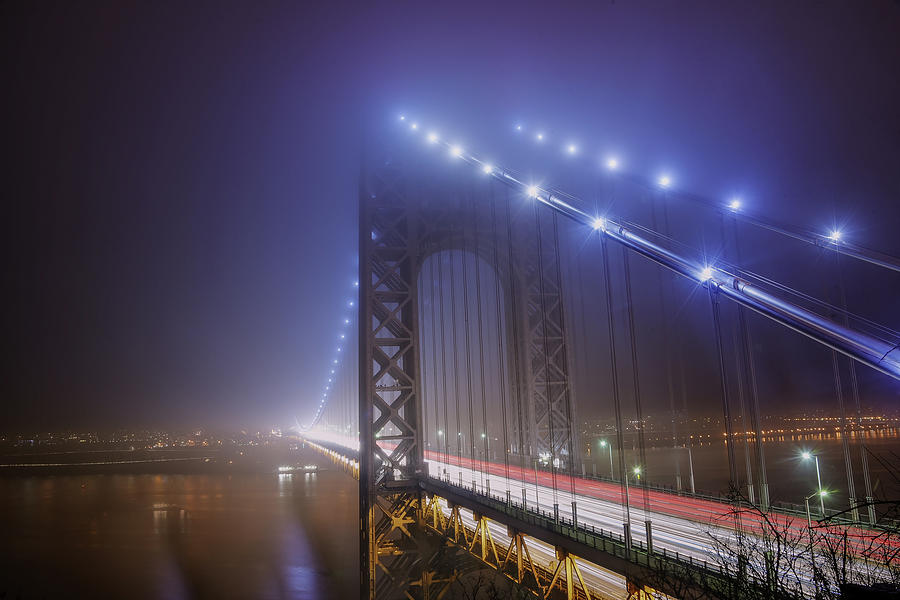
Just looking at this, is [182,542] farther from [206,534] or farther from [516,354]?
[516,354]

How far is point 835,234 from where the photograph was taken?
368 inches

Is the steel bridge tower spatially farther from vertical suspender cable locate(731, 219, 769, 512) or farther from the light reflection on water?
the light reflection on water

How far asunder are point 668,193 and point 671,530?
24.4 feet

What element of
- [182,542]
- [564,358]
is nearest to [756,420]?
[564,358]

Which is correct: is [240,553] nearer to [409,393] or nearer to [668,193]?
[409,393]

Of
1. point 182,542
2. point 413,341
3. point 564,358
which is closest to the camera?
point 413,341

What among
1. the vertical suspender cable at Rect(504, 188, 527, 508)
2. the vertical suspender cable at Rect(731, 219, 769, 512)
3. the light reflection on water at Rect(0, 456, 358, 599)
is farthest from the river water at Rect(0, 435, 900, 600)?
the vertical suspender cable at Rect(504, 188, 527, 508)

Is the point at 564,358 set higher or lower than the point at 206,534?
higher

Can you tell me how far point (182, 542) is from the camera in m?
39.5

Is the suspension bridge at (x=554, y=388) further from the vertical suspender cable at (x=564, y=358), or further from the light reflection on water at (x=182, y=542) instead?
the light reflection on water at (x=182, y=542)

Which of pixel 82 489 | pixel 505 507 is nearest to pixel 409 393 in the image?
pixel 505 507

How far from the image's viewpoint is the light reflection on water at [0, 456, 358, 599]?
29.1 m

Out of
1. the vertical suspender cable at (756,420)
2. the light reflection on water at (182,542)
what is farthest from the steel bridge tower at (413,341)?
the light reflection on water at (182,542)

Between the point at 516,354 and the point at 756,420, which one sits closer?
the point at 756,420
